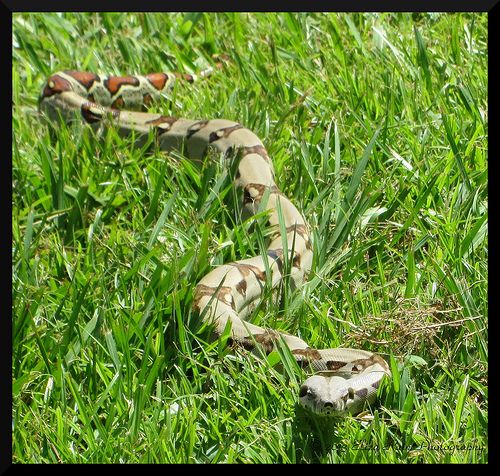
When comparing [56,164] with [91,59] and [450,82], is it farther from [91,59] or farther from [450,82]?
[450,82]

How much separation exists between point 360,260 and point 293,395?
52.0 inches

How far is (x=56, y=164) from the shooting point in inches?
271

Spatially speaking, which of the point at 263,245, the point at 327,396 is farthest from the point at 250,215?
the point at 327,396

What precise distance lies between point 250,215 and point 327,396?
89.9 inches

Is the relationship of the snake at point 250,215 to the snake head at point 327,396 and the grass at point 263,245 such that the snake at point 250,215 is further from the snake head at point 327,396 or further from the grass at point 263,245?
the grass at point 263,245

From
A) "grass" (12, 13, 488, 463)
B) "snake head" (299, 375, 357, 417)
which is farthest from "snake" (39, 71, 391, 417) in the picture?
"grass" (12, 13, 488, 463)

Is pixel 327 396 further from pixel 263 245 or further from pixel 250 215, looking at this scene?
pixel 250 215

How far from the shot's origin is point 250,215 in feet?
21.1

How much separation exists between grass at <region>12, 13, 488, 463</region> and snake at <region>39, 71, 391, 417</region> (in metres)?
0.11

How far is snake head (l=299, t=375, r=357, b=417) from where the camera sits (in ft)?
14.4

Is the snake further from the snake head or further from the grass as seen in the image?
the grass
